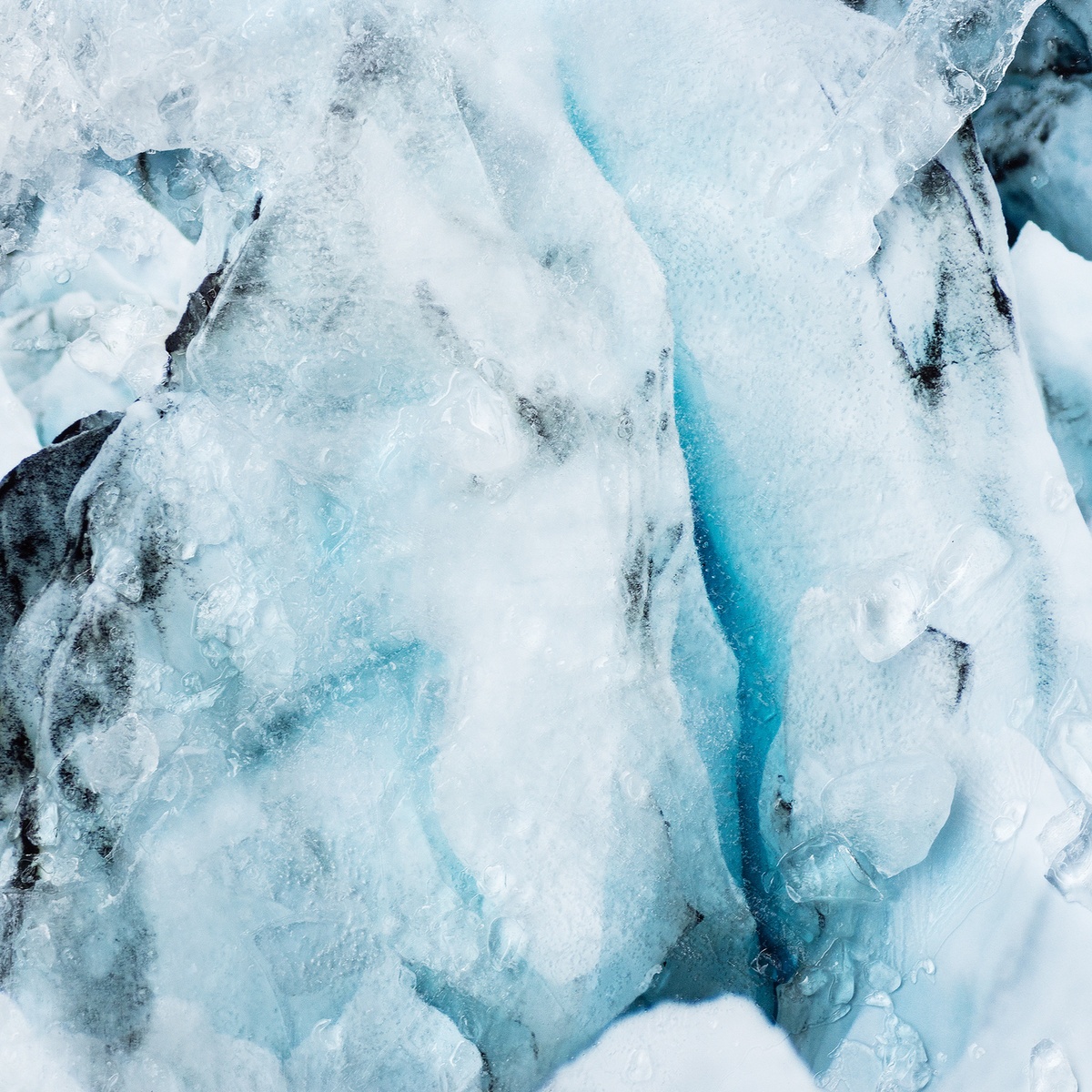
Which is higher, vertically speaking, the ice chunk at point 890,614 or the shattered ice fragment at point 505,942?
the ice chunk at point 890,614

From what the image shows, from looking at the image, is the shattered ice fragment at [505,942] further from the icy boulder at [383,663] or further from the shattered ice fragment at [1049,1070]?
the shattered ice fragment at [1049,1070]

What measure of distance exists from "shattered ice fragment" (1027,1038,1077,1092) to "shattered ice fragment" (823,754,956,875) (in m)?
0.16

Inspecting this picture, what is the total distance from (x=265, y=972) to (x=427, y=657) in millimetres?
275

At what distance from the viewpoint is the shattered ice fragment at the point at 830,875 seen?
0.73m

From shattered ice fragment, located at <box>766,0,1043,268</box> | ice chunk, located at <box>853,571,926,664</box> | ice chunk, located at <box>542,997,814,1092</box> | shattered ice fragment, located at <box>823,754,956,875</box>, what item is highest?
shattered ice fragment, located at <box>766,0,1043,268</box>

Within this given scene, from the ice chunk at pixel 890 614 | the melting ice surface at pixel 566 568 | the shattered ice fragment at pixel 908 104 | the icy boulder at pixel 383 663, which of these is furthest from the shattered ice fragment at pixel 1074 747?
the shattered ice fragment at pixel 908 104

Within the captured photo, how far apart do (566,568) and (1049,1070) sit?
537 mm

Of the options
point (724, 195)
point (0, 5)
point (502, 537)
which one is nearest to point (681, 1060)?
point (502, 537)

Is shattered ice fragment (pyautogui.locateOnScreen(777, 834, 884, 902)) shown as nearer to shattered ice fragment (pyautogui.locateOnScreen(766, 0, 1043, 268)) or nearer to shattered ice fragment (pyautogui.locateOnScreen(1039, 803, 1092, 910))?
shattered ice fragment (pyautogui.locateOnScreen(1039, 803, 1092, 910))

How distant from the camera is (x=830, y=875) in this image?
730 millimetres

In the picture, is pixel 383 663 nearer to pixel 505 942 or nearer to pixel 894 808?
pixel 505 942

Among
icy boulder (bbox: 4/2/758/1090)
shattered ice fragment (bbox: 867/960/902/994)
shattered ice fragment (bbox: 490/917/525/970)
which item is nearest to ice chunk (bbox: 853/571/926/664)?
icy boulder (bbox: 4/2/758/1090)

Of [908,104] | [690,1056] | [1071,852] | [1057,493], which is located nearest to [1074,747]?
[1071,852]

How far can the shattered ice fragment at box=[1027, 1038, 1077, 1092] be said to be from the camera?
2.15 ft
